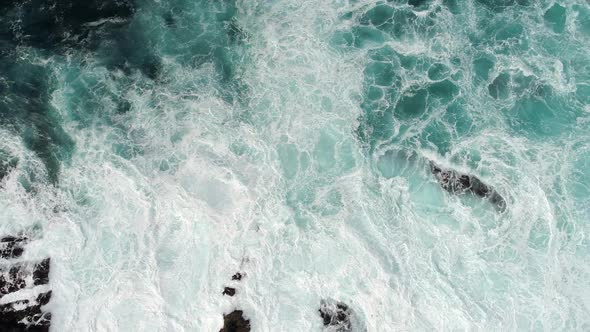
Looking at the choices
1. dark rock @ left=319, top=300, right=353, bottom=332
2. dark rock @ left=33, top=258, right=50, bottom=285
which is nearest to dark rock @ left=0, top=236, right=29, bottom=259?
dark rock @ left=33, top=258, right=50, bottom=285

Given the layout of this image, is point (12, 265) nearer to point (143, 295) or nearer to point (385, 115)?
point (143, 295)

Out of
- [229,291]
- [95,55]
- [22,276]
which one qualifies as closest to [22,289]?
[22,276]

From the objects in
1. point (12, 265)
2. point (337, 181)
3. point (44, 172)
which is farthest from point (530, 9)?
point (12, 265)

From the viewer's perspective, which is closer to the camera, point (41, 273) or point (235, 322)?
point (235, 322)

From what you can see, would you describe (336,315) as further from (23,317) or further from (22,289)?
(22,289)

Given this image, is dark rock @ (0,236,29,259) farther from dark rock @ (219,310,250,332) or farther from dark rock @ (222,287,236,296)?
→ dark rock @ (219,310,250,332)
